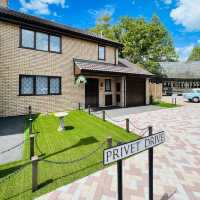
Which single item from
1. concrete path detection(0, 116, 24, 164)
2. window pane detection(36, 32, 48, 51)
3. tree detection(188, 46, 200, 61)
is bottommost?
concrete path detection(0, 116, 24, 164)

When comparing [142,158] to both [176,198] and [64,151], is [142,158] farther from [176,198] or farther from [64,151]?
[64,151]

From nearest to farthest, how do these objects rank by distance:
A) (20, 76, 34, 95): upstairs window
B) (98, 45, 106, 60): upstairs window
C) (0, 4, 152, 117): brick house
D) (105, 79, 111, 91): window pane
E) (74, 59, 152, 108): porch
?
(0, 4, 152, 117): brick house → (20, 76, 34, 95): upstairs window → (74, 59, 152, 108): porch → (98, 45, 106, 60): upstairs window → (105, 79, 111, 91): window pane

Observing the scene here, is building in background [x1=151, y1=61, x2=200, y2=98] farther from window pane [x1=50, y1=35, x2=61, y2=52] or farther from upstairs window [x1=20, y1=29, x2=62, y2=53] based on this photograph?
upstairs window [x1=20, y1=29, x2=62, y2=53]

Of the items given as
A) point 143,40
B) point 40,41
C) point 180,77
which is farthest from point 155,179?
point 180,77

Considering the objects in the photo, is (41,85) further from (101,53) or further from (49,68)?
(101,53)

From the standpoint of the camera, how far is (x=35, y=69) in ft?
39.0

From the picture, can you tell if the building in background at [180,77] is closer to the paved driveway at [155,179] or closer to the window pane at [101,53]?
the window pane at [101,53]

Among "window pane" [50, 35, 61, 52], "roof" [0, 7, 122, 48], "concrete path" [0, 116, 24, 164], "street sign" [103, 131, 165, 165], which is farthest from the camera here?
"window pane" [50, 35, 61, 52]

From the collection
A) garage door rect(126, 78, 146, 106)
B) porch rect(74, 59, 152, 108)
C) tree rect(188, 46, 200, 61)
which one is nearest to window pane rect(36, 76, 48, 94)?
porch rect(74, 59, 152, 108)

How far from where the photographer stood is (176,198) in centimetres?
365

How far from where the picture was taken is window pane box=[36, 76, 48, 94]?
39.5 ft

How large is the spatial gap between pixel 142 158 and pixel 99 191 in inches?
86.8

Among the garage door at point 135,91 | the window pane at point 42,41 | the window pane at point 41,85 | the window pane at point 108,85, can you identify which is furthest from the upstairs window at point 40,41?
the garage door at point 135,91

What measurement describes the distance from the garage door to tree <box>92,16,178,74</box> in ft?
48.5
